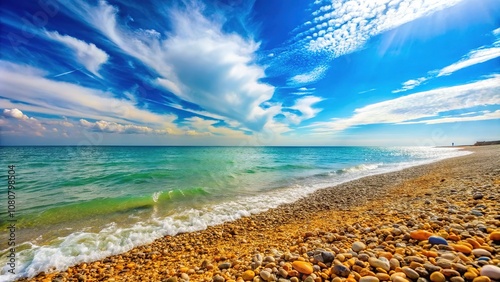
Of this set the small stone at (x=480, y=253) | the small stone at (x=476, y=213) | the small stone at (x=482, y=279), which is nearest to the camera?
the small stone at (x=482, y=279)

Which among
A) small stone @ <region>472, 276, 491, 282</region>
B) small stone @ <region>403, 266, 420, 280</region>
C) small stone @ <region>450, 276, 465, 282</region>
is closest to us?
small stone @ <region>472, 276, 491, 282</region>

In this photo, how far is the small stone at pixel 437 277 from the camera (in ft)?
7.22

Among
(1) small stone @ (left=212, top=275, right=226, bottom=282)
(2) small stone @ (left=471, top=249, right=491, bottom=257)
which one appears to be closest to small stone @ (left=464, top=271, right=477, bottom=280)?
(2) small stone @ (left=471, top=249, right=491, bottom=257)

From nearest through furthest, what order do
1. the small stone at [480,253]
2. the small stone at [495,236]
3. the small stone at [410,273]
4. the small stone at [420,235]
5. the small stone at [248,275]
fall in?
the small stone at [410,273] < the small stone at [480,253] < the small stone at [495,236] < the small stone at [248,275] < the small stone at [420,235]

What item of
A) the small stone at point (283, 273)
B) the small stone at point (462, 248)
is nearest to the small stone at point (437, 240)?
the small stone at point (462, 248)

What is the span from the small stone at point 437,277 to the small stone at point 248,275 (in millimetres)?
2299

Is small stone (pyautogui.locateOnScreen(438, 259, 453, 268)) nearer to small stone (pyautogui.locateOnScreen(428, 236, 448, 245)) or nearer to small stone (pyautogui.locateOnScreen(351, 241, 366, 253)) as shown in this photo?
small stone (pyautogui.locateOnScreen(428, 236, 448, 245))

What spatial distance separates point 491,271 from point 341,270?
5.05ft

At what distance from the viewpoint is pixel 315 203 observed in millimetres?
8812

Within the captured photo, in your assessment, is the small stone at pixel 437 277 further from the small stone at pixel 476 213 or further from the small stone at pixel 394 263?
the small stone at pixel 476 213

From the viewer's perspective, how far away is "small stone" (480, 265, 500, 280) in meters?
2.03

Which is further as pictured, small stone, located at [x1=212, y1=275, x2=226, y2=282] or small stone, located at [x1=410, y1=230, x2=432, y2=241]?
small stone, located at [x1=410, y1=230, x2=432, y2=241]

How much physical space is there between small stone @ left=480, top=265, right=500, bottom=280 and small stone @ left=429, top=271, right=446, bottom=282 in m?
0.38

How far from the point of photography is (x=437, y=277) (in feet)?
7.30
